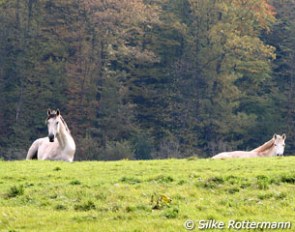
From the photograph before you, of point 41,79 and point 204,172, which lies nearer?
point 204,172

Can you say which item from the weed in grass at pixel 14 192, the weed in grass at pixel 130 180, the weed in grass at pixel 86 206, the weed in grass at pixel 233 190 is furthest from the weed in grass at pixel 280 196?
the weed in grass at pixel 14 192

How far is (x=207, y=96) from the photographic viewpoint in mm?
49781

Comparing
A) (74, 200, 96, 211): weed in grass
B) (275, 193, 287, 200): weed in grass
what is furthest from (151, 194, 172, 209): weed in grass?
(275, 193, 287, 200): weed in grass

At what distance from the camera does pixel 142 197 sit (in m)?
11.7

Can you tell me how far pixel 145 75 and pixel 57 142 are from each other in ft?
98.1

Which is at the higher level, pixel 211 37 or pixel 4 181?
pixel 211 37

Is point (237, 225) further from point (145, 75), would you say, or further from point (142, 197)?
point (145, 75)

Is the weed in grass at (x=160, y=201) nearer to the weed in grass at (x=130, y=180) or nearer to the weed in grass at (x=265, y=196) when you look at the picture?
the weed in grass at (x=265, y=196)

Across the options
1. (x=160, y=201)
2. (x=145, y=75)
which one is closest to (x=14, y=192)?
(x=160, y=201)

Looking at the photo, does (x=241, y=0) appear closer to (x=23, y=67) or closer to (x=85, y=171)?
(x=23, y=67)

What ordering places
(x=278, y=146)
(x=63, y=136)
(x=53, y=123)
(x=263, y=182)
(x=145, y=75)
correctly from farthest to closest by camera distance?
(x=145, y=75) → (x=278, y=146) → (x=63, y=136) → (x=53, y=123) → (x=263, y=182)

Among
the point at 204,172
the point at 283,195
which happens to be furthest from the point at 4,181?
the point at 283,195

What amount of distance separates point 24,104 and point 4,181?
112 ft

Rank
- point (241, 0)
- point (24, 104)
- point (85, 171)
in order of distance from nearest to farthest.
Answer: point (85, 171) → point (24, 104) → point (241, 0)
